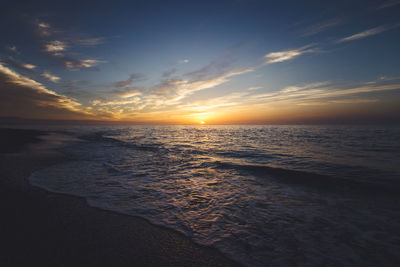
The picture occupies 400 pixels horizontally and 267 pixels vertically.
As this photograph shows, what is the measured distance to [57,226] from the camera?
13.3 ft

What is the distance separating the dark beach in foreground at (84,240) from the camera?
9.99 feet

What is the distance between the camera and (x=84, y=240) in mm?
3592

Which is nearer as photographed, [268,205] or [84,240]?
[84,240]

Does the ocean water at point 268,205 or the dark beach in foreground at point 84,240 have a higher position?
the dark beach in foreground at point 84,240

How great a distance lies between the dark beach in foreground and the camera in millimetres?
3045

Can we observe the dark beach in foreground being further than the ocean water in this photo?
No

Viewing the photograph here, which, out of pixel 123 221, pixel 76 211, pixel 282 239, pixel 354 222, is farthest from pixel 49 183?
pixel 354 222

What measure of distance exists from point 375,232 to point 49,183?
38.9ft

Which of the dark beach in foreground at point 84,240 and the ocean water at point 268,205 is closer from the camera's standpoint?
the dark beach in foreground at point 84,240

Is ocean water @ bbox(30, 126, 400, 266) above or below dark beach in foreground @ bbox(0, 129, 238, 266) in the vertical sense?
below

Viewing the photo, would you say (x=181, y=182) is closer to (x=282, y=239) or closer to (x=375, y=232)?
(x=282, y=239)

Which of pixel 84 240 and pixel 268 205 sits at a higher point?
pixel 84 240

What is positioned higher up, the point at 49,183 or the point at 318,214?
the point at 49,183

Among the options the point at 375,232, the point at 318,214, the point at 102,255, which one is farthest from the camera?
the point at 318,214
